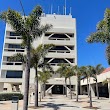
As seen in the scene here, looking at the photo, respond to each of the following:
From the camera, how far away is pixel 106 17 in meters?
15.6

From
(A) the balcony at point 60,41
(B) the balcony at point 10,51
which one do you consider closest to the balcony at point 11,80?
(B) the balcony at point 10,51

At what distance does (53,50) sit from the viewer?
55.3 m

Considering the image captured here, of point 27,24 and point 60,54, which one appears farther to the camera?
point 60,54

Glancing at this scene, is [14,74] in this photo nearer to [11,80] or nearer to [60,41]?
[11,80]

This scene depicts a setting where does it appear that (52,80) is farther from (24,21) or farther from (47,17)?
(24,21)

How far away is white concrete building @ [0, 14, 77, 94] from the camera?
52094mm

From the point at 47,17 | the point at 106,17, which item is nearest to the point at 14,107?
the point at 106,17

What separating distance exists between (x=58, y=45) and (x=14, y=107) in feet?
130

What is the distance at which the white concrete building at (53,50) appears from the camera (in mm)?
52094

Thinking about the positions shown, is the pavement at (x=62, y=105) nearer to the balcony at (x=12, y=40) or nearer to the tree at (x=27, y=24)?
the tree at (x=27, y=24)

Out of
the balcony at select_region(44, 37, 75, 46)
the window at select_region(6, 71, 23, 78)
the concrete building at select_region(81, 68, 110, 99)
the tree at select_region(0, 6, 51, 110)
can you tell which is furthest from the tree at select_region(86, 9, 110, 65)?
the window at select_region(6, 71, 23, 78)

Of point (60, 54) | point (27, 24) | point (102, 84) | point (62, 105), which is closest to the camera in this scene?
point (27, 24)

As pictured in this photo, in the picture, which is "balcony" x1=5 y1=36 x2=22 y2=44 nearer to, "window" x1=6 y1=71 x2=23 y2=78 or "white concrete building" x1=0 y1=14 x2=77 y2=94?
"white concrete building" x1=0 y1=14 x2=77 y2=94

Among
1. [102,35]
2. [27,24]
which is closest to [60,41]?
[27,24]
